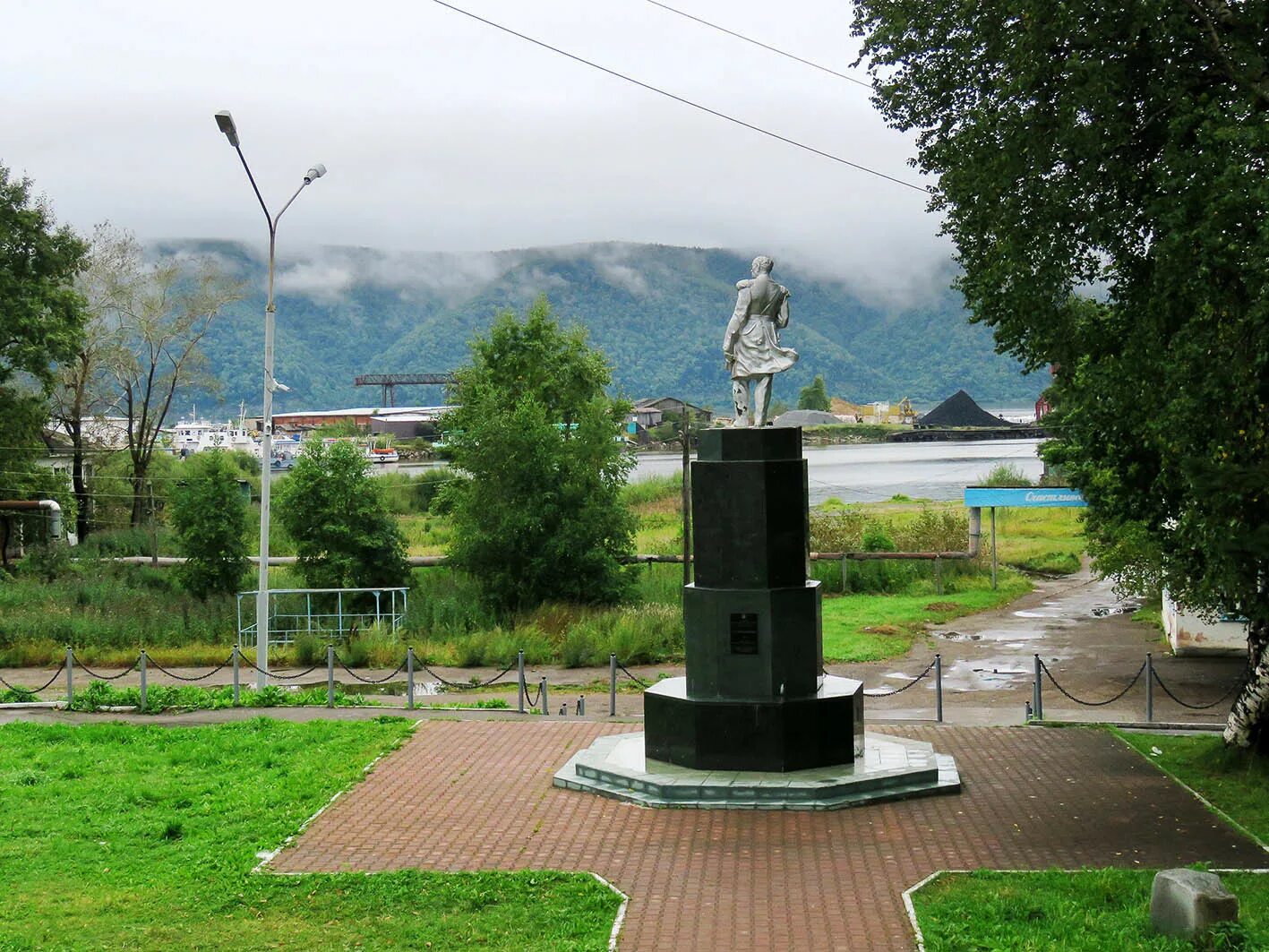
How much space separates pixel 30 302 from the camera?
130ft

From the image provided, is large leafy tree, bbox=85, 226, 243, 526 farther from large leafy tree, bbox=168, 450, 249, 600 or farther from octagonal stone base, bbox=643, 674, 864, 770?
octagonal stone base, bbox=643, 674, 864, 770

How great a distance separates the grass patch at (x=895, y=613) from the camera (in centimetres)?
2938

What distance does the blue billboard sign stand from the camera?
35.2m

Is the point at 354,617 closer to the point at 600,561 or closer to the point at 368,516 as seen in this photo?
the point at 368,516

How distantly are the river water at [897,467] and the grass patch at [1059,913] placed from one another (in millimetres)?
56977

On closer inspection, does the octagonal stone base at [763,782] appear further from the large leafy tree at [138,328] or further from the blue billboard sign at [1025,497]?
the large leafy tree at [138,328]

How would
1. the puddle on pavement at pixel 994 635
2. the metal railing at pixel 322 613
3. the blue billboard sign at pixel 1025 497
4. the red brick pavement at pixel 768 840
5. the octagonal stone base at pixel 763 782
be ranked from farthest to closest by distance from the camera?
1. the blue billboard sign at pixel 1025 497
2. the metal railing at pixel 322 613
3. the puddle on pavement at pixel 994 635
4. the octagonal stone base at pixel 763 782
5. the red brick pavement at pixel 768 840

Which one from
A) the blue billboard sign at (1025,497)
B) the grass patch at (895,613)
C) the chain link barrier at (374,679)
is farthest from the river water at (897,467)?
the chain link barrier at (374,679)

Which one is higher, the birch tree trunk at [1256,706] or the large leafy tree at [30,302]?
the large leafy tree at [30,302]

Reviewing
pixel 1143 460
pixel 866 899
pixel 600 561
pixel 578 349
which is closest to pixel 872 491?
pixel 578 349

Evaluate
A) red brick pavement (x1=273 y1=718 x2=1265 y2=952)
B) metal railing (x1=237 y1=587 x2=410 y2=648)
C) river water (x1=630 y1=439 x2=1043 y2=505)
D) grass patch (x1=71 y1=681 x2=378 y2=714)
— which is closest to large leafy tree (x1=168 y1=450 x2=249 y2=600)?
→ metal railing (x1=237 y1=587 x2=410 y2=648)

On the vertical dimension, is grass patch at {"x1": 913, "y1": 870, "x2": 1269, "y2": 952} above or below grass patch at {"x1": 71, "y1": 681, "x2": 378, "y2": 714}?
above

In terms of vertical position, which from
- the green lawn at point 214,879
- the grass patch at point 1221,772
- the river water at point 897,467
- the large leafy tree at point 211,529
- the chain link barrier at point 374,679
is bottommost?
the chain link barrier at point 374,679

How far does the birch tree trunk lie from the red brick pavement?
1.07 meters
